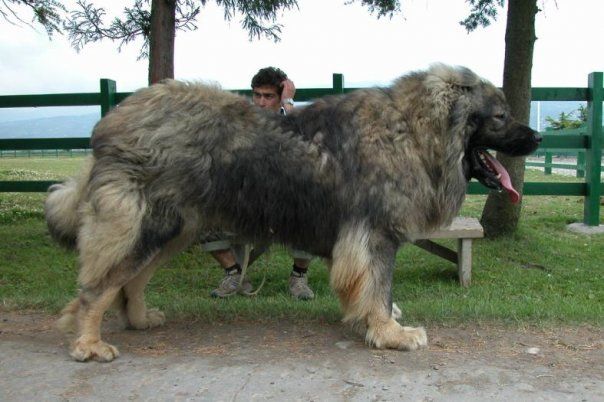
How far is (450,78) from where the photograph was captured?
15.0 feet

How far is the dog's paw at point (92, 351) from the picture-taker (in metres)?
4.14

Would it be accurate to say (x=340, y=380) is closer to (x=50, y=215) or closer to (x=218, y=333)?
(x=218, y=333)

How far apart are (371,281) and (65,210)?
2147mm

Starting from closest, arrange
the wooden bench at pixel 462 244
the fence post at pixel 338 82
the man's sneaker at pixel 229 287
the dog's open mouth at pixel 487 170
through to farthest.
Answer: the dog's open mouth at pixel 487 170 < the man's sneaker at pixel 229 287 < the wooden bench at pixel 462 244 < the fence post at pixel 338 82

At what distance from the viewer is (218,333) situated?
15.9ft

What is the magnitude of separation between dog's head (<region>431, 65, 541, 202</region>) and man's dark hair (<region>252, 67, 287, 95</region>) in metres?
2.16

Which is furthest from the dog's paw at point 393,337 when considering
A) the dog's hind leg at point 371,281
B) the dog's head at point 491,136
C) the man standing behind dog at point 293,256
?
the man standing behind dog at point 293,256

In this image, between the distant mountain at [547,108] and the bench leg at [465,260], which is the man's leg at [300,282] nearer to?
the bench leg at [465,260]

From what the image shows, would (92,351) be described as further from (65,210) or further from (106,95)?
(106,95)

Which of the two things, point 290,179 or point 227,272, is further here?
point 227,272

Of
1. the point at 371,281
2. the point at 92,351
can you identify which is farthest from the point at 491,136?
the point at 92,351

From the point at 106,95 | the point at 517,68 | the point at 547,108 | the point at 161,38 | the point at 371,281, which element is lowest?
the point at 371,281

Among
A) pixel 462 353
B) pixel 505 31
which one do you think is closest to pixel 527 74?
pixel 505 31

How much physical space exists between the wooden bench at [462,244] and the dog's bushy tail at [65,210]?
376 cm
